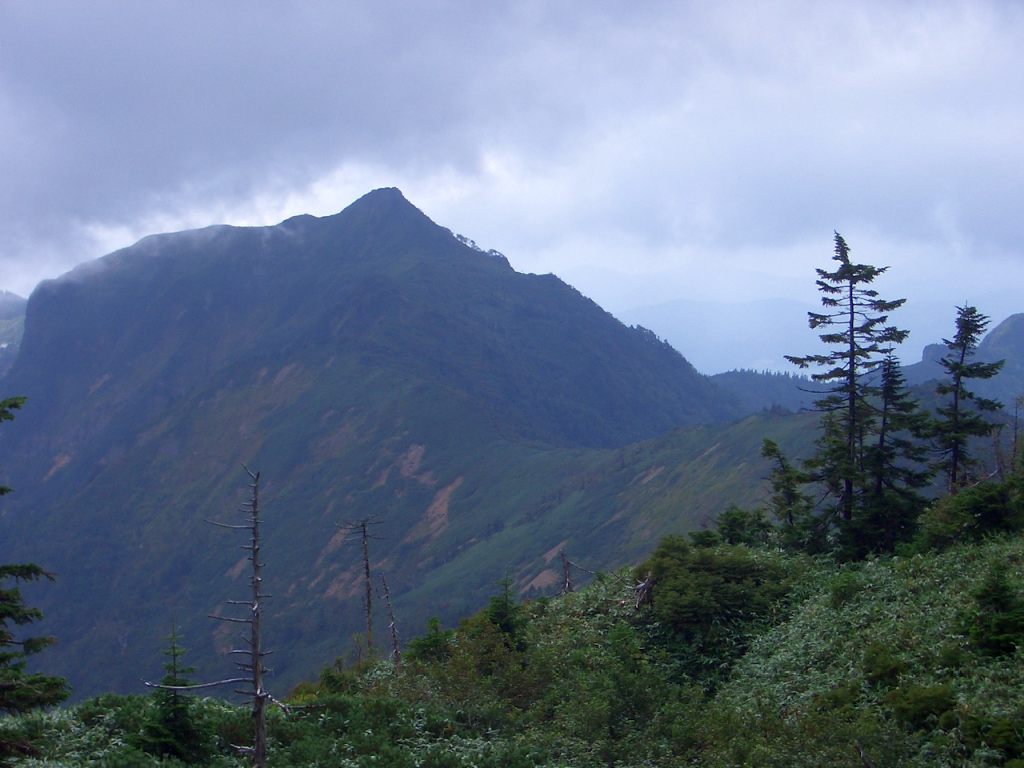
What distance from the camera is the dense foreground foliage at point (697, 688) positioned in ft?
52.4

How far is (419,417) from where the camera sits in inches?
7082

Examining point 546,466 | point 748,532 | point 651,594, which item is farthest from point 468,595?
point 651,594

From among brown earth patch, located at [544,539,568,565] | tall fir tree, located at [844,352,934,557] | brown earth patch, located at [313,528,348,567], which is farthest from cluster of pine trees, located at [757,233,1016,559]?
brown earth patch, located at [313,528,348,567]

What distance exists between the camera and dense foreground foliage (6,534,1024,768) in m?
16.0

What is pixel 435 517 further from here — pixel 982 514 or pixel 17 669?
pixel 17 669

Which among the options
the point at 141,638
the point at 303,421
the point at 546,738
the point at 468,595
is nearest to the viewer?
the point at 546,738

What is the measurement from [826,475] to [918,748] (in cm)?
1758

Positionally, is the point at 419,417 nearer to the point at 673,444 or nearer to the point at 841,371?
the point at 673,444

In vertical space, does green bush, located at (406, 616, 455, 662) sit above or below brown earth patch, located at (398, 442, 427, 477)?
below

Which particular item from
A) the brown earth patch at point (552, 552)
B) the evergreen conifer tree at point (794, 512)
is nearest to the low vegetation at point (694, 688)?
the evergreen conifer tree at point (794, 512)

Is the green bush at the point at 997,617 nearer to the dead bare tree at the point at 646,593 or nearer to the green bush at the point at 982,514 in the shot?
the green bush at the point at 982,514

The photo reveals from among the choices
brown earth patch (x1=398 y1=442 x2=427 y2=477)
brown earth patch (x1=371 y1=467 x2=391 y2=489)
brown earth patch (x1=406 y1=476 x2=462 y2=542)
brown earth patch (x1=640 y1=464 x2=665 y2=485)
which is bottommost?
brown earth patch (x1=406 y1=476 x2=462 y2=542)

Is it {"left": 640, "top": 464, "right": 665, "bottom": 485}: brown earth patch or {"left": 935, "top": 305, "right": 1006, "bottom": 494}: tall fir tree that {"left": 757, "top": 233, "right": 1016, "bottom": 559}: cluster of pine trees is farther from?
{"left": 640, "top": 464, "right": 665, "bottom": 485}: brown earth patch

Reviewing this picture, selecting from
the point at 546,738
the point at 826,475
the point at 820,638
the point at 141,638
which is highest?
the point at 826,475
